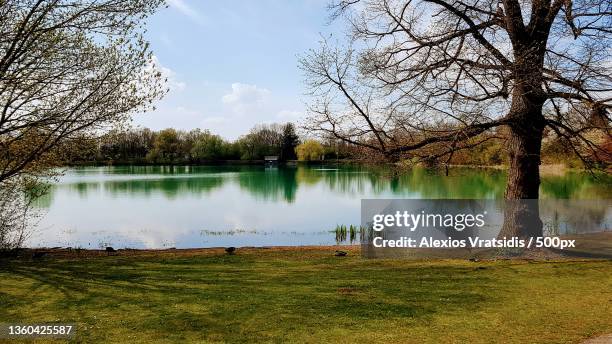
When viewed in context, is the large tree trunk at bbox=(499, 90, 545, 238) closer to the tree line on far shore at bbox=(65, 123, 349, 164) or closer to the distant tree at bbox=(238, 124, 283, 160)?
the tree line on far shore at bbox=(65, 123, 349, 164)

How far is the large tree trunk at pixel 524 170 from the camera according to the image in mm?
10383

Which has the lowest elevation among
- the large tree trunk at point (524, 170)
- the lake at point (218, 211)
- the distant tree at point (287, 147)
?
the lake at point (218, 211)

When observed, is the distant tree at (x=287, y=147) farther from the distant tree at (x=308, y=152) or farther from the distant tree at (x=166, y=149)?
the distant tree at (x=166, y=149)

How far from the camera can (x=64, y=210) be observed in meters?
31.3

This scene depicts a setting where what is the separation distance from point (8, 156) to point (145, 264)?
3.85 meters

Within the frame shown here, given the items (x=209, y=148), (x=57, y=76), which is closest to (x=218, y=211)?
(x=57, y=76)

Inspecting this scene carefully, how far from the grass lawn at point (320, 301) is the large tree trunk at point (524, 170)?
3.63 ft

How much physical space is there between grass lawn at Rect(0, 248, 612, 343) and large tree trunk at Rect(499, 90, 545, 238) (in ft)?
3.63

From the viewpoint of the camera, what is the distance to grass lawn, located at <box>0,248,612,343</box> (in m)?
5.68

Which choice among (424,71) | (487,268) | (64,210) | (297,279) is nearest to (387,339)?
(297,279)

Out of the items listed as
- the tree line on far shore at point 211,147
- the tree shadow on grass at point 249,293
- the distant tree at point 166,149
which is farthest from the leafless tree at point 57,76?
the distant tree at point 166,149

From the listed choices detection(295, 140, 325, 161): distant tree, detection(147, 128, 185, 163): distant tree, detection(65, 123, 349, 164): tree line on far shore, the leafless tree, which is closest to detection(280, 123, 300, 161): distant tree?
detection(65, 123, 349, 164): tree line on far shore

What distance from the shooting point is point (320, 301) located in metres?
7.04

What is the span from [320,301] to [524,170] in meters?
6.29
